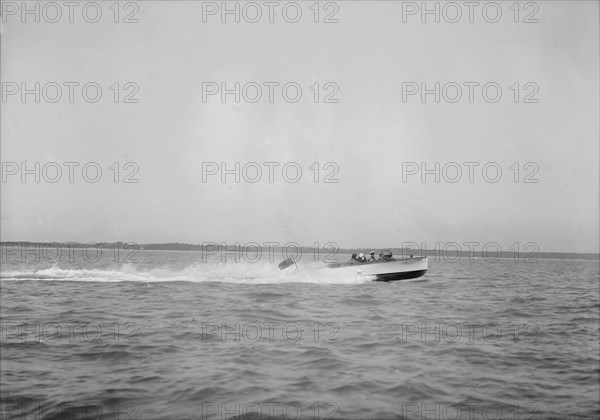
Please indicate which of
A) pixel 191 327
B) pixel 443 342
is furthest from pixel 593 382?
pixel 191 327

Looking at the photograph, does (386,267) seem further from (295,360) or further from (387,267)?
(295,360)

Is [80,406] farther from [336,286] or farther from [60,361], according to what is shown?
[336,286]

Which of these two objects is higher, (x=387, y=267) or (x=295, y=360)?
(x=387, y=267)

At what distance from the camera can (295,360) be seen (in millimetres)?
11250

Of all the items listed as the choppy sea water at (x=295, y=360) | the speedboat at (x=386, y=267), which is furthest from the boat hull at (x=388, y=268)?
the choppy sea water at (x=295, y=360)

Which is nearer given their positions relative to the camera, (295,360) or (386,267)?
(295,360)

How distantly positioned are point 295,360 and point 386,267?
21870 mm

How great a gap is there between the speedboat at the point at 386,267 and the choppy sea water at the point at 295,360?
372 inches

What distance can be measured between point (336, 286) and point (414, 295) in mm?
6236

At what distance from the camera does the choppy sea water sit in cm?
830

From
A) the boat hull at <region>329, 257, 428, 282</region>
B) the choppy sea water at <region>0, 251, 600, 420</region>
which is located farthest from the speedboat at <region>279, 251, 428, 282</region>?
the choppy sea water at <region>0, 251, 600, 420</region>

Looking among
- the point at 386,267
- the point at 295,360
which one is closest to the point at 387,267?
the point at 386,267

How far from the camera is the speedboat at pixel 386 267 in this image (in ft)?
105

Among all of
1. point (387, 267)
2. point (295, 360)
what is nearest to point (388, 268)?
point (387, 267)
